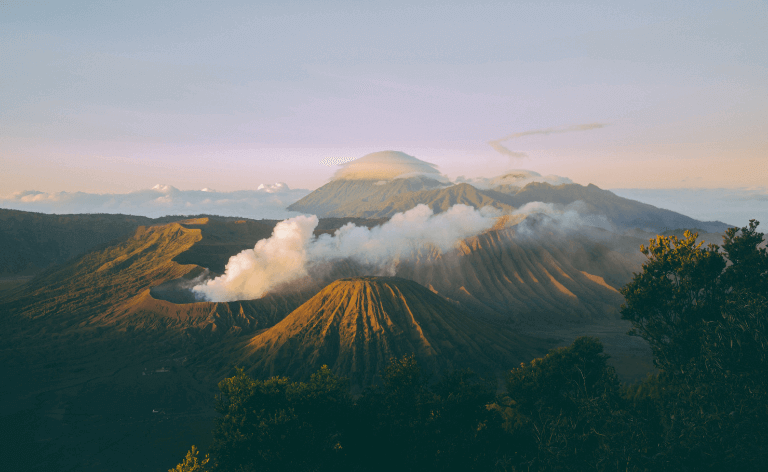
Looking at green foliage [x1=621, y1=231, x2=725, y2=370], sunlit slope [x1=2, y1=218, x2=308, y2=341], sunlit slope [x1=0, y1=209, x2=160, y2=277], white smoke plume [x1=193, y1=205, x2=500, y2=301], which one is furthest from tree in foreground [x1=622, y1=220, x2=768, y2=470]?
sunlit slope [x1=0, y1=209, x2=160, y2=277]

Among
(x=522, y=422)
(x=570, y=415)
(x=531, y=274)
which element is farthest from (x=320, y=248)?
(x=570, y=415)

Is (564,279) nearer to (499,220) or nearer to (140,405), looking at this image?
(499,220)

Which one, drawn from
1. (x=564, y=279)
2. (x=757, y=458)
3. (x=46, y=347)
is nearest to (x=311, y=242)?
(x=46, y=347)

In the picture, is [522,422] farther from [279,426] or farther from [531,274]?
[531,274]

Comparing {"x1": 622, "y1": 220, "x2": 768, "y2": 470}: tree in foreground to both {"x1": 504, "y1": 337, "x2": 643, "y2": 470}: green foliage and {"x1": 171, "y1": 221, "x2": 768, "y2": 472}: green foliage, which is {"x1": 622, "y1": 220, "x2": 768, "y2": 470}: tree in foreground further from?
{"x1": 504, "y1": 337, "x2": 643, "y2": 470}: green foliage

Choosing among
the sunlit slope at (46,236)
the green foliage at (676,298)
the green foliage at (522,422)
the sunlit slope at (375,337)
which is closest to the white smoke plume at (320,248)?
the sunlit slope at (375,337)

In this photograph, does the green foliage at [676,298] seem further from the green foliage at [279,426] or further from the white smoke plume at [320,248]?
the white smoke plume at [320,248]
